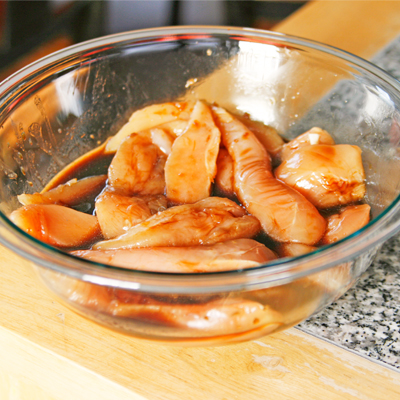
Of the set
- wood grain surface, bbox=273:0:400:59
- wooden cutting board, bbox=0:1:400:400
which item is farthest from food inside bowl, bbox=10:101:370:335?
wood grain surface, bbox=273:0:400:59

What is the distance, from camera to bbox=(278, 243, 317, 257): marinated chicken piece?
83 cm

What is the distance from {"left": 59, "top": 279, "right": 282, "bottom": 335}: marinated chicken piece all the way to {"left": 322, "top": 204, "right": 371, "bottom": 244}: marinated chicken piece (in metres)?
0.26

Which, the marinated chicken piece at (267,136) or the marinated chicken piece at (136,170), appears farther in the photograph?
the marinated chicken piece at (267,136)

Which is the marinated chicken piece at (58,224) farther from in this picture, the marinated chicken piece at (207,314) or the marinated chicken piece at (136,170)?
the marinated chicken piece at (207,314)

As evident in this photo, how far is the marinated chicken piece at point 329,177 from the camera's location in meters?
0.97

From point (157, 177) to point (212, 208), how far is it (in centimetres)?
21

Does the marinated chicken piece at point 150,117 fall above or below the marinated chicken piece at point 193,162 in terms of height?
above

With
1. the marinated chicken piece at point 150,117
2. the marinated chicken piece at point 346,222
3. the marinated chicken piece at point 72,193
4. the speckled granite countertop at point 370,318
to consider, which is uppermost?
the marinated chicken piece at point 150,117

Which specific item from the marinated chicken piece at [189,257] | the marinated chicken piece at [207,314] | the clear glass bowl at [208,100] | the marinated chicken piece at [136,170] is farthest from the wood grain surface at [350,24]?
the marinated chicken piece at [207,314]

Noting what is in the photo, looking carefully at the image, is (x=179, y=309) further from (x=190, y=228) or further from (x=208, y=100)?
(x=208, y=100)

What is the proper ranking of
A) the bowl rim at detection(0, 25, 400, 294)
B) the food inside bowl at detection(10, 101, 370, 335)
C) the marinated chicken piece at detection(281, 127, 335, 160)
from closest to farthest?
the bowl rim at detection(0, 25, 400, 294) < the food inside bowl at detection(10, 101, 370, 335) < the marinated chicken piece at detection(281, 127, 335, 160)

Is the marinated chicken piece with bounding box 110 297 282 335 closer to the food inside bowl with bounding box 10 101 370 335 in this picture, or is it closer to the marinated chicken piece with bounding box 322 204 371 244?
the food inside bowl with bounding box 10 101 370 335

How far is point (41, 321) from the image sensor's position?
839 millimetres

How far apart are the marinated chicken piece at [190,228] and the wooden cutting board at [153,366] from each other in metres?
0.17
